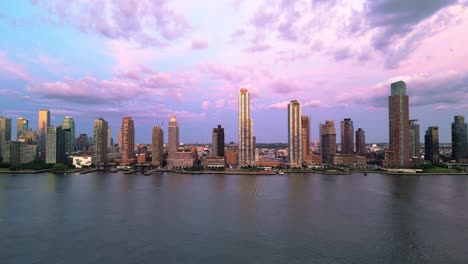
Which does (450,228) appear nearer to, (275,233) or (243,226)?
(275,233)

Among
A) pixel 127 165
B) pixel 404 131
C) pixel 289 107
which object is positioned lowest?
pixel 127 165

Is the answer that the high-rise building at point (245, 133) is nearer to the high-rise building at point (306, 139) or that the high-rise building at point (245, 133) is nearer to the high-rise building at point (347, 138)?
the high-rise building at point (306, 139)

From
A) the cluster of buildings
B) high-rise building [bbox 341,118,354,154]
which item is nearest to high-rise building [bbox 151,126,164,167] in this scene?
the cluster of buildings

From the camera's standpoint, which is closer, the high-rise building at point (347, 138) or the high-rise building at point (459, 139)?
the high-rise building at point (459, 139)

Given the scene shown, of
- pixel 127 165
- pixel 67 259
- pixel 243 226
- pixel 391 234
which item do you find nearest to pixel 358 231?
pixel 391 234

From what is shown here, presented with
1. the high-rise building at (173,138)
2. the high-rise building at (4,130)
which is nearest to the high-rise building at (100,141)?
the high-rise building at (173,138)

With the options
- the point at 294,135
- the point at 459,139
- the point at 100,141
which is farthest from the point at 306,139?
the point at 100,141

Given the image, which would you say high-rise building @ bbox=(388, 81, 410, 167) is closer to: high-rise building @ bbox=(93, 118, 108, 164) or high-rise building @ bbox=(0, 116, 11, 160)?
high-rise building @ bbox=(93, 118, 108, 164)

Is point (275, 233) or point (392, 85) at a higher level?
point (392, 85)
